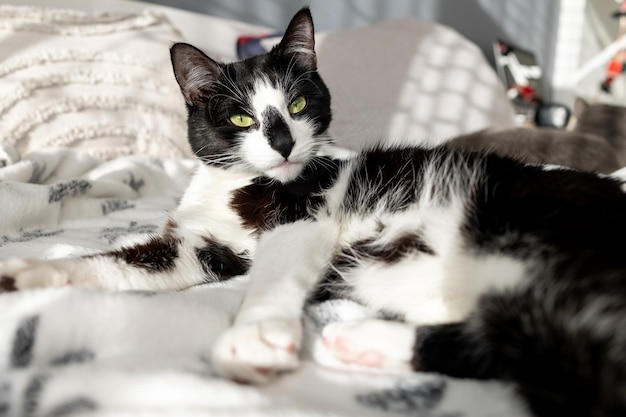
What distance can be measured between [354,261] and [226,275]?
0.25 meters

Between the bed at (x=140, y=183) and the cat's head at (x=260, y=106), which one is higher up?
the cat's head at (x=260, y=106)

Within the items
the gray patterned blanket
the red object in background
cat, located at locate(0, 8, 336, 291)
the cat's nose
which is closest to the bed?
the gray patterned blanket

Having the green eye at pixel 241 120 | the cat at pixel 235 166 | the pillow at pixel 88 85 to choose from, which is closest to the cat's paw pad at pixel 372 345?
the cat at pixel 235 166

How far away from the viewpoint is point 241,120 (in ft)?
3.20

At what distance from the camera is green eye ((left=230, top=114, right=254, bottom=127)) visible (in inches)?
38.1

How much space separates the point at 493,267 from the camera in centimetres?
61

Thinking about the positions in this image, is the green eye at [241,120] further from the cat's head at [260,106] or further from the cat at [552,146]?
the cat at [552,146]

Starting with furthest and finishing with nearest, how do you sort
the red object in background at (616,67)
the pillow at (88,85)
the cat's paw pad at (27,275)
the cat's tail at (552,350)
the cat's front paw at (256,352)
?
the red object in background at (616,67) < the pillow at (88,85) < the cat's paw pad at (27,275) < the cat's front paw at (256,352) < the cat's tail at (552,350)

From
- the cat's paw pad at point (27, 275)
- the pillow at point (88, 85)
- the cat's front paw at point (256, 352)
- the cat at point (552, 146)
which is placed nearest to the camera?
the cat's front paw at point (256, 352)

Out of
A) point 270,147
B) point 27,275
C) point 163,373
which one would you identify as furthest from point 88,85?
point 163,373

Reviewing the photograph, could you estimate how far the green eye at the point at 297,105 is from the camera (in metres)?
1.01

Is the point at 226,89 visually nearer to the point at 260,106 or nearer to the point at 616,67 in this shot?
the point at 260,106

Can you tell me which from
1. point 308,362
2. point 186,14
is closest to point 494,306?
point 308,362

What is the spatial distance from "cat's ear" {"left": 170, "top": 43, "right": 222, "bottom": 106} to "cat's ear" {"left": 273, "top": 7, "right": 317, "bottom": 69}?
0.15m
